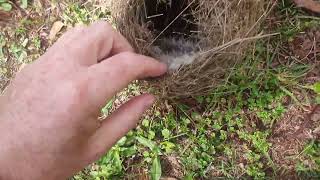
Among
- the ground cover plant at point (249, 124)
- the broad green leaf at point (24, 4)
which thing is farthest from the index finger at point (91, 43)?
the broad green leaf at point (24, 4)

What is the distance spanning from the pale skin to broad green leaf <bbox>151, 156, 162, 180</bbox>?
0.55 meters

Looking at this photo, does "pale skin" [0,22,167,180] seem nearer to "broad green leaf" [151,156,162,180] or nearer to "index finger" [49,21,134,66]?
"index finger" [49,21,134,66]

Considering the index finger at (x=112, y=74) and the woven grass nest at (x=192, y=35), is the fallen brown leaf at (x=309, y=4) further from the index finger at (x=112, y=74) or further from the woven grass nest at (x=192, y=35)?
the index finger at (x=112, y=74)

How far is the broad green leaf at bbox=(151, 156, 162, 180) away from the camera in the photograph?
70.6 inches

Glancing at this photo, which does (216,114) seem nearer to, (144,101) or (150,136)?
(150,136)

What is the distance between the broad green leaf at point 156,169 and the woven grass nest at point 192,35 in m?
0.26

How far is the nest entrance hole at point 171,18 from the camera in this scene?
5.59 ft

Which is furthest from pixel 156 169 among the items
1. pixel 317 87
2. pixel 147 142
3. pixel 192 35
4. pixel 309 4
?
pixel 309 4

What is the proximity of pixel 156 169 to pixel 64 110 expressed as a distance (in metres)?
0.72

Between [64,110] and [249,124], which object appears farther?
[249,124]

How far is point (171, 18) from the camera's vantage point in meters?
1.75

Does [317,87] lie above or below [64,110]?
below

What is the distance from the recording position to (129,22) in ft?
5.29

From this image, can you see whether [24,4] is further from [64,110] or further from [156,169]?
[64,110]
